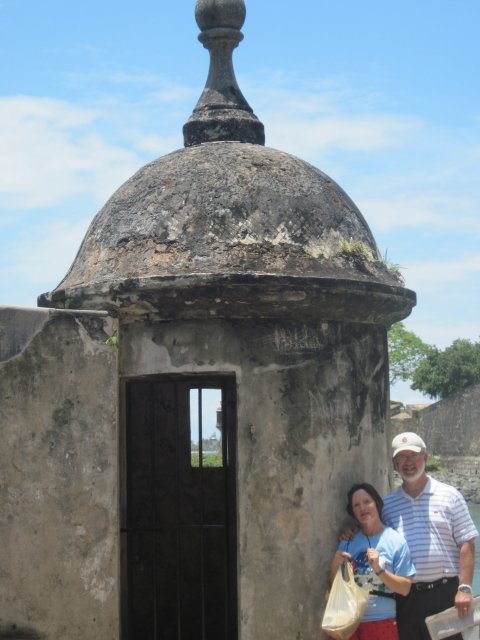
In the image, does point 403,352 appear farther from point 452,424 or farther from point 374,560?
point 374,560

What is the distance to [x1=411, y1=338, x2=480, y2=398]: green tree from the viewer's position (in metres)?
44.7

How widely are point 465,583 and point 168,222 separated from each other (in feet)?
6.66

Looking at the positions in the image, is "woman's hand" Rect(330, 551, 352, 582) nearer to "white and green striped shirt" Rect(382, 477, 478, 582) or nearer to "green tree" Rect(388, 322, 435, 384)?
"white and green striped shirt" Rect(382, 477, 478, 582)

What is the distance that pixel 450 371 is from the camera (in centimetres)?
4494

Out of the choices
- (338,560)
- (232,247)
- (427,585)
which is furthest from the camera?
(232,247)

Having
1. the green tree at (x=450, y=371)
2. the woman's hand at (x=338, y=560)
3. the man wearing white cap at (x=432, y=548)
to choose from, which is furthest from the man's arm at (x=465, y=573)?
the green tree at (x=450, y=371)

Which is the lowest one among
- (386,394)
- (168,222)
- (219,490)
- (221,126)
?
(219,490)

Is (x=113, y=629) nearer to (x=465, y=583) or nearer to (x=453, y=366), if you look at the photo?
(x=465, y=583)

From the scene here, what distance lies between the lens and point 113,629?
4.23 meters

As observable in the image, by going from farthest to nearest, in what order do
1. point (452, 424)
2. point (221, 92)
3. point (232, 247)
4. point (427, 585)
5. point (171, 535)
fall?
point (452, 424) < point (171, 535) < point (221, 92) < point (232, 247) < point (427, 585)

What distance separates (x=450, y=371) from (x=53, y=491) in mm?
→ 42030

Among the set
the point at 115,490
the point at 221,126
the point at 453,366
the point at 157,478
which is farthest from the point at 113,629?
the point at 453,366

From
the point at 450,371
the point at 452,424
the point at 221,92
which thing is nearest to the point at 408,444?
the point at 221,92

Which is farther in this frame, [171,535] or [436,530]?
[171,535]
